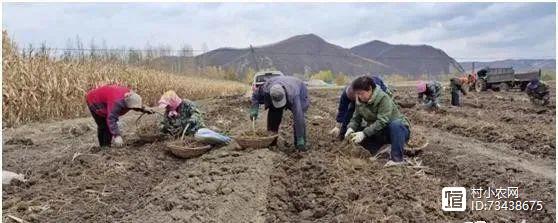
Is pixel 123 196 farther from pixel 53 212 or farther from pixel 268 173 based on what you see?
pixel 268 173

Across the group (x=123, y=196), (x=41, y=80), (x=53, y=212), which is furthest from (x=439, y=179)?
(x=41, y=80)

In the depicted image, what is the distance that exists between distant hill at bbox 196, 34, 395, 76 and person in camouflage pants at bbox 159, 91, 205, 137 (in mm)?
37037

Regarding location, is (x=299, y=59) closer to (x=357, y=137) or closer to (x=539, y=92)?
(x=539, y=92)

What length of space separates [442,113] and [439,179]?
7675 millimetres

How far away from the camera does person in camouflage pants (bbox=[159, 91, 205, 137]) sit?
694 centimetres

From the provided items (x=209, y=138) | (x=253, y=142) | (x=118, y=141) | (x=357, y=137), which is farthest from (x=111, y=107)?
(x=357, y=137)

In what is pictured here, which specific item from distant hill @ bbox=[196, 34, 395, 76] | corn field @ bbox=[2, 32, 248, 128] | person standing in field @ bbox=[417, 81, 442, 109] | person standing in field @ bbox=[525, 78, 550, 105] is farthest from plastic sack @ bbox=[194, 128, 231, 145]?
distant hill @ bbox=[196, 34, 395, 76]

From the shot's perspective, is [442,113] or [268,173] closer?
[268,173]

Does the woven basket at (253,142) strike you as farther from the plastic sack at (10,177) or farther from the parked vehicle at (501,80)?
the parked vehicle at (501,80)

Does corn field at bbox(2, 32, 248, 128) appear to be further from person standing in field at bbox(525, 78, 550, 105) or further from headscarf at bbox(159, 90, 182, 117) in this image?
person standing in field at bbox(525, 78, 550, 105)

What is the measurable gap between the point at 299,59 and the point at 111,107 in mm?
46453

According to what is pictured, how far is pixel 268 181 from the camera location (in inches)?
211

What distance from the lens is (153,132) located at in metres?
7.67

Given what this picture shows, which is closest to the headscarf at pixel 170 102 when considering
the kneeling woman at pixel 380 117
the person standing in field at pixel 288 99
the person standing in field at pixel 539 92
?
the person standing in field at pixel 288 99
